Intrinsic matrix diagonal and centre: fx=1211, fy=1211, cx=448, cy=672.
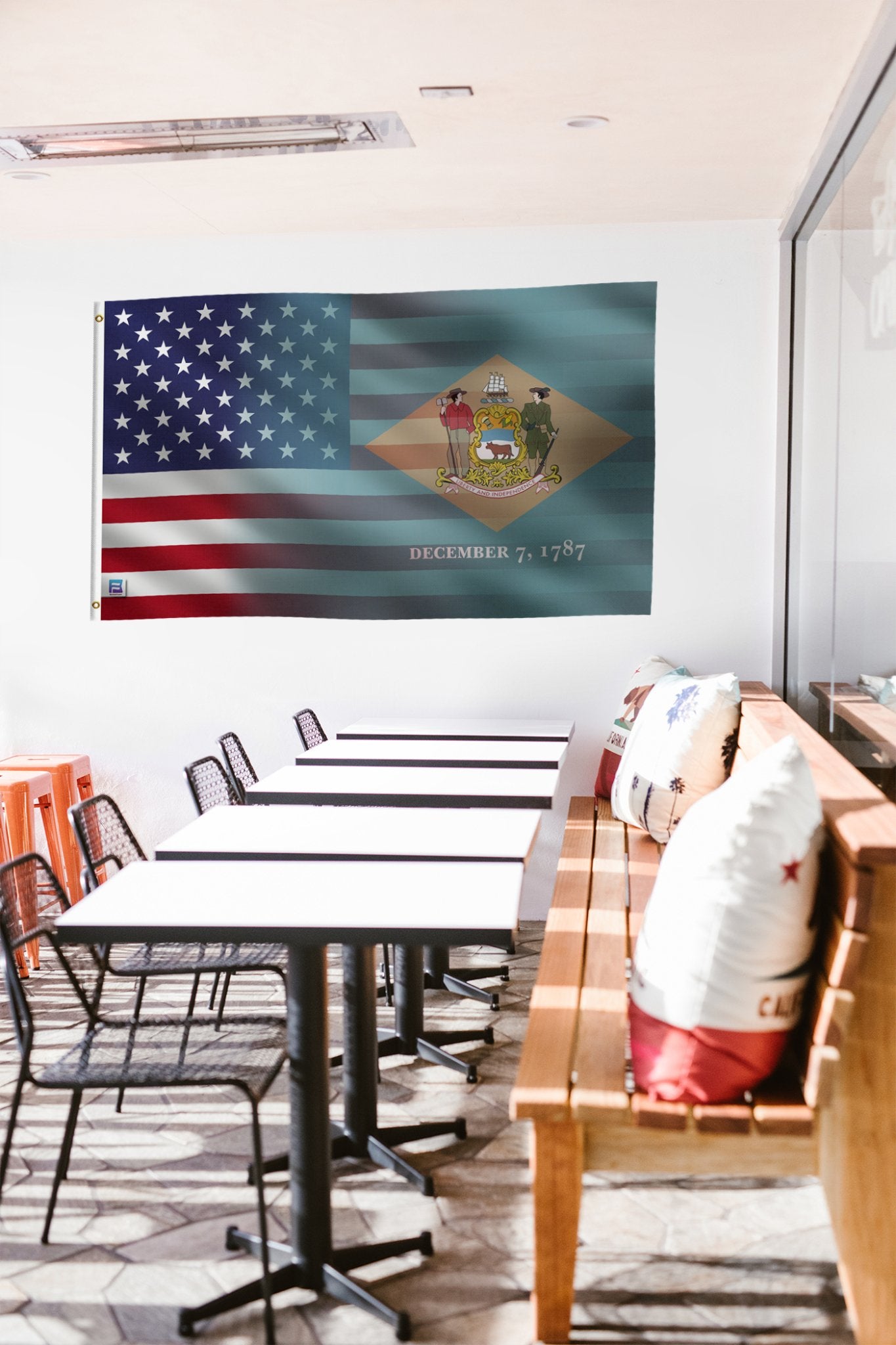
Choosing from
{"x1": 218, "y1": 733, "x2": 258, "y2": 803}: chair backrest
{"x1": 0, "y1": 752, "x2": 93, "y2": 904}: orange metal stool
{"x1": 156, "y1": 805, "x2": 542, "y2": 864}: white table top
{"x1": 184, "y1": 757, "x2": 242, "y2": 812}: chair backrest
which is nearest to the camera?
{"x1": 156, "y1": 805, "x2": 542, "y2": 864}: white table top

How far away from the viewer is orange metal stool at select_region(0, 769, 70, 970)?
195 inches

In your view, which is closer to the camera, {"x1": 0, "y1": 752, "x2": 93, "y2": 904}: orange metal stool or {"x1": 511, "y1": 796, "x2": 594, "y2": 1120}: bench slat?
{"x1": 511, "y1": 796, "x2": 594, "y2": 1120}: bench slat

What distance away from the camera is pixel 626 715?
17.0ft

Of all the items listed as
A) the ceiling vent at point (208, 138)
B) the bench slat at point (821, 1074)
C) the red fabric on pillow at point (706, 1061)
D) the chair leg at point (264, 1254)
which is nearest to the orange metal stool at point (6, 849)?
the ceiling vent at point (208, 138)

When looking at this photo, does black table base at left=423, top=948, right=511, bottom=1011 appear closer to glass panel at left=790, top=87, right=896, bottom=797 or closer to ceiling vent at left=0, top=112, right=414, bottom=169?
glass panel at left=790, top=87, right=896, bottom=797

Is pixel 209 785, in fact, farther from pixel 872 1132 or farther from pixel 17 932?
pixel 872 1132

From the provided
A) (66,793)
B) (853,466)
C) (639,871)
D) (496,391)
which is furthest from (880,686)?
(66,793)

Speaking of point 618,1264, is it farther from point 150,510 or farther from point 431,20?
point 150,510

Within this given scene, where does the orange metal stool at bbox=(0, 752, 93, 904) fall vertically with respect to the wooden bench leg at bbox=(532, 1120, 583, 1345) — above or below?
above

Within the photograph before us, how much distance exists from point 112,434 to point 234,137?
192 centimetres

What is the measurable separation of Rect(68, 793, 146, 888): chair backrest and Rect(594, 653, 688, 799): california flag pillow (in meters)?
2.17

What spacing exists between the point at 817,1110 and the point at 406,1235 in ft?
3.56

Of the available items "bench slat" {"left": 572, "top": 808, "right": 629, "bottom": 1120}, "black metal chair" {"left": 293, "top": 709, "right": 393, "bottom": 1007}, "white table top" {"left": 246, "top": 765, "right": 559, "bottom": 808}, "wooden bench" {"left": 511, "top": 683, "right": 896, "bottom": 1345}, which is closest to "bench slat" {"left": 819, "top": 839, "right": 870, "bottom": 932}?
"wooden bench" {"left": 511, "top": 683, "right": 896, "bottom": 1345}

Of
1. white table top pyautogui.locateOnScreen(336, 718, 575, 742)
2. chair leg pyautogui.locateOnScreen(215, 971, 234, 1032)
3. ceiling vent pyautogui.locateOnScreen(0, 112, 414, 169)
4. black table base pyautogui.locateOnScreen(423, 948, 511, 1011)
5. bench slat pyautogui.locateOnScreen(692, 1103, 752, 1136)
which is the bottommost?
black table base pyautogui.locateOnScreen(423, 948, 511, 1011)
